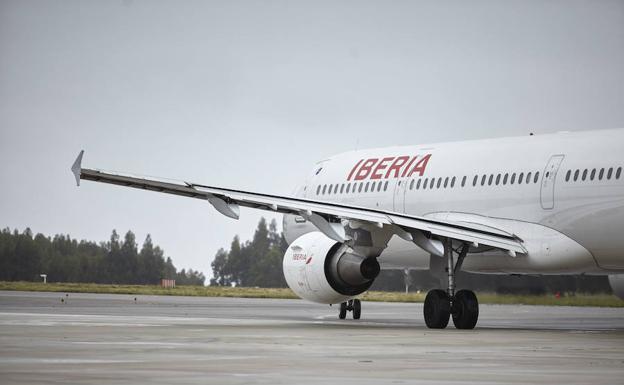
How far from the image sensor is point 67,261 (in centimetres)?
→ 8500

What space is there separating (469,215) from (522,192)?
1632mm

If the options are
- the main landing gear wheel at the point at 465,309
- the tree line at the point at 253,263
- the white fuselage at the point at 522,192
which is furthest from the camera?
the tree line at the point at 253,263

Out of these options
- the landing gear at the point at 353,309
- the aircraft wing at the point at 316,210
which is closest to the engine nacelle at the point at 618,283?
the aircraft wing at the point at 316,210

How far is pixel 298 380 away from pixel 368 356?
3733 millimetres

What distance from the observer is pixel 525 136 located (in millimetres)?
27125

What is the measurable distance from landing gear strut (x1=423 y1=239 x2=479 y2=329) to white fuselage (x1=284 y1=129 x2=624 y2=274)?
1601 mm

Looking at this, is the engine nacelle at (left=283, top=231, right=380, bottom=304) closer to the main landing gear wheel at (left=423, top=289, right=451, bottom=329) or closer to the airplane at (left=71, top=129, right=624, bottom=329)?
the airplane at (left=71, top=129, right=624, bottom=329)

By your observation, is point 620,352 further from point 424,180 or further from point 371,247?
point 424,180

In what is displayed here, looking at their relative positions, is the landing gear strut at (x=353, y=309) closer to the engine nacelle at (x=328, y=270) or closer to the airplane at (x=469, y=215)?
the airplane at (x=469, y=215)

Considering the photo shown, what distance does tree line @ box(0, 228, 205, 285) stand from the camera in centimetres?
7981

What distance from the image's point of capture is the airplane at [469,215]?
2347cm

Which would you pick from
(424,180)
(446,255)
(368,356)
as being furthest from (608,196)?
(368,356)

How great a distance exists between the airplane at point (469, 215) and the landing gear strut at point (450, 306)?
0.07 ft

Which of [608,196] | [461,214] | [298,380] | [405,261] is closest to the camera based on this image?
[298,380]
